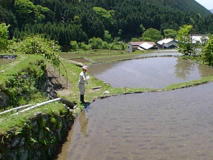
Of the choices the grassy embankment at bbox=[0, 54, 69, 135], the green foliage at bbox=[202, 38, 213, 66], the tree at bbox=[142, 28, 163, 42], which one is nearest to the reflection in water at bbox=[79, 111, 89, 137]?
the grassy embankment at bbox=[0, 54, 69, 135]

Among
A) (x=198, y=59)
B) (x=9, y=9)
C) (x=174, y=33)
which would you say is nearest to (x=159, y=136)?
(x=198, y=59)

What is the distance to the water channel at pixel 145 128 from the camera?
7.61 meters

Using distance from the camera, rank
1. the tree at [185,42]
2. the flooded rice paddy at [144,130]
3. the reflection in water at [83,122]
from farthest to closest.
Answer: the tree at [185,42] < the reflection in water at [83,122] < the flooded rice paddy at [144,130]

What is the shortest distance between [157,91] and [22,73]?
818 cm

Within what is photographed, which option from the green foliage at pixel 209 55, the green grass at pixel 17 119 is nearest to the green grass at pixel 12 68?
the green grass at pixel 17 119

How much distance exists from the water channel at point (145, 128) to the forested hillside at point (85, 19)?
39.6 meters

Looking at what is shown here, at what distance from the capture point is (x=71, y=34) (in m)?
61.0

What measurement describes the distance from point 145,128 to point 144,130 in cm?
20

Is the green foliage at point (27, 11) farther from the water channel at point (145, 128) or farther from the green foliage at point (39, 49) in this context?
the water channel at point (145, 128)

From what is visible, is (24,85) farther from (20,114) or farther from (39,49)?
(39,49)

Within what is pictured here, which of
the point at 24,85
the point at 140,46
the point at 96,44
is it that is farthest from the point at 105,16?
the point at 24,85

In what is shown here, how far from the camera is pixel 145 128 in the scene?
9.38 metres

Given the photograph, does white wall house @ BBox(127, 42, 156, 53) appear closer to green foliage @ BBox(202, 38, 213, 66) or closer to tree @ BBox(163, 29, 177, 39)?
tree @ BBox(163, 29, 177, 39)

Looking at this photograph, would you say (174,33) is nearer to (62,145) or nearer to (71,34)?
(71,34)
